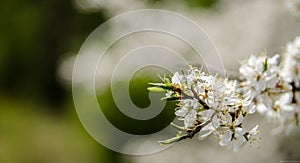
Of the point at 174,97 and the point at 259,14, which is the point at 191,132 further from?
the point at 259,14

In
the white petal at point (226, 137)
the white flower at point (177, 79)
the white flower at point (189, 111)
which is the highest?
the white flower at point (177, 79)

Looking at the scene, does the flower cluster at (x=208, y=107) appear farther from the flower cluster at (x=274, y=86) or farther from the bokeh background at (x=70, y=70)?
the bokeh background at (x=70, y=70)

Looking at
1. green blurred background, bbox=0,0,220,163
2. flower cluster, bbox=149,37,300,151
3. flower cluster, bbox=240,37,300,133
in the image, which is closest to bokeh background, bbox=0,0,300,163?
green blurred background, bbox=0,0,220,163

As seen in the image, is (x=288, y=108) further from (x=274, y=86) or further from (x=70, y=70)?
(x=70, y=70)

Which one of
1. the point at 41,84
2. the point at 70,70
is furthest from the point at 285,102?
the point at 41,84

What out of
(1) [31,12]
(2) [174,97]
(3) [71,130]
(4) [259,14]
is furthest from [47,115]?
(2) [174,97]

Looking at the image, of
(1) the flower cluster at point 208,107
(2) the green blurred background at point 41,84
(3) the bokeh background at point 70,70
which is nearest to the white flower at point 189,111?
(1) the flower cluster at point 208,107

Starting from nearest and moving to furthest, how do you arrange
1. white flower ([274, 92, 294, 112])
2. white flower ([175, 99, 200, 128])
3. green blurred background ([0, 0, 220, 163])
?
white flower ([175, 99, 200, 128]) < white flower ([274, 92, 294, 112]) < green blurred background ([0, 0, 220, 163])

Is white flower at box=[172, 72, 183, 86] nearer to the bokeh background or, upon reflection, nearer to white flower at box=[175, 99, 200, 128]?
white flower at box=[175, 99, 200, 128]
